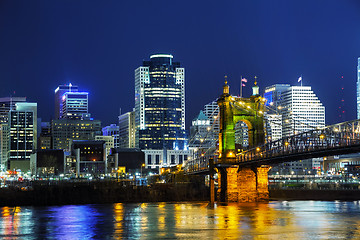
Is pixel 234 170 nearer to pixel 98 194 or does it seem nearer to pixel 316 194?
pixel 98 194

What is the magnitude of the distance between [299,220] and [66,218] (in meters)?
25.2

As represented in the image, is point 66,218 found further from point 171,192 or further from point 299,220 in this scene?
point 171,192

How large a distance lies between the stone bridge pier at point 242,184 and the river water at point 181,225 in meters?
11.8

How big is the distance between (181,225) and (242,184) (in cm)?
3250

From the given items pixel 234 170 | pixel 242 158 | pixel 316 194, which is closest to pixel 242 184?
pixel 234 170

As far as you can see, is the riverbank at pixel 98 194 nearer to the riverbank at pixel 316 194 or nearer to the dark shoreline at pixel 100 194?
the dark shoreline at pixel 100 194

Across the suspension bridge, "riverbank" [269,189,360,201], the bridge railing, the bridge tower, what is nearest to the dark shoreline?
"riverbank" [269,189,360,201]

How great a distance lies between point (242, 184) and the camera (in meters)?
87.9

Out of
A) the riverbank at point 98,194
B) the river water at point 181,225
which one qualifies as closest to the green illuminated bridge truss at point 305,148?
the riverbank at point 98,194

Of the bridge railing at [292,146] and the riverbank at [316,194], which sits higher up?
the bridge railing at [292,146]

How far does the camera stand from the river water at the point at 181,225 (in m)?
49.2

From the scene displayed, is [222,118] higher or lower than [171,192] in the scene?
higher

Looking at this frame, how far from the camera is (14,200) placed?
91.6 metres

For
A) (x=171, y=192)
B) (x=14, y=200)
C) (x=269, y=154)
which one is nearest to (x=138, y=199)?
(x=171, y=192)
